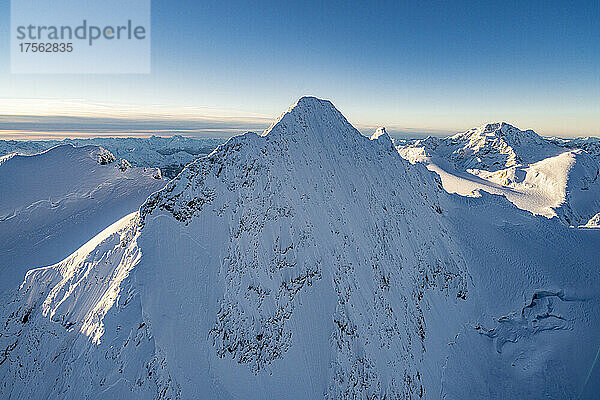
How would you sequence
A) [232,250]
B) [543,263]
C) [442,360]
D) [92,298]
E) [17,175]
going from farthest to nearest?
1. [543,263]
2. [17,175]
3. [442,360]
4. [232,250]
5. [92,298]

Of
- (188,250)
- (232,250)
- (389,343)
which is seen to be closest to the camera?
(188,250)

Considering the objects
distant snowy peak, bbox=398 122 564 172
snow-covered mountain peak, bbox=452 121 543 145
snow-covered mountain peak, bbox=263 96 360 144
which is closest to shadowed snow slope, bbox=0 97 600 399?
snow-covered mountain peak, bbox=263 96 360 144

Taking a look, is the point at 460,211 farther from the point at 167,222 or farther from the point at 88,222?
the point at 88,222

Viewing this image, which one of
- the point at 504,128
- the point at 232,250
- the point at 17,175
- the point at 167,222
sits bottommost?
the point at 232,250

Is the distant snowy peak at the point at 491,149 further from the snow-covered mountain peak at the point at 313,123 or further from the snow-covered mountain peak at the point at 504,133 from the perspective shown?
the snow-covered mountain peak at the point at 313,123

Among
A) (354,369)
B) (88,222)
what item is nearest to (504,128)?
(354,369)
